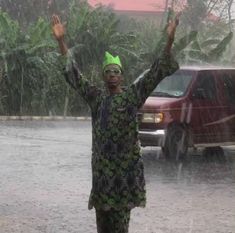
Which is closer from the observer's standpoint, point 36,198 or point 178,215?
point 178,215

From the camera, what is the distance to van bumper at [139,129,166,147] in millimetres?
12695

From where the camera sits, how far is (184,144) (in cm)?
1321

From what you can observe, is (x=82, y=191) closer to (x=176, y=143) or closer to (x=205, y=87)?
(x=176, y=143)

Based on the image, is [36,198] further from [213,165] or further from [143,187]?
[213,165]

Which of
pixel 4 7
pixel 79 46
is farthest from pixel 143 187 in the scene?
pixel 4 7

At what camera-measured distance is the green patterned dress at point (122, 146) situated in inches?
179

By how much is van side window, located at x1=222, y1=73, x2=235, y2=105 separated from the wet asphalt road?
1.32m

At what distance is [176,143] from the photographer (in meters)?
13.2

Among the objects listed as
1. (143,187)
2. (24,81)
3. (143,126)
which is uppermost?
(143,187)

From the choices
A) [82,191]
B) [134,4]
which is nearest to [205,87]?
[82,191]

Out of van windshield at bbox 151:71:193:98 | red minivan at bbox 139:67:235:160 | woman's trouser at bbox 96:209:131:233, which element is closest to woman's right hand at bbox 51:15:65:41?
woman's trouser at bbox 96:209:131:233

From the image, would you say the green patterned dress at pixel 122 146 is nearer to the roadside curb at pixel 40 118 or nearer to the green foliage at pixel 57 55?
the green foliage at pixel 57 55

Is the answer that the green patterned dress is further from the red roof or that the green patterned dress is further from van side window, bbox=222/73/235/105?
the red roof

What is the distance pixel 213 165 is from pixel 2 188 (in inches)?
193
